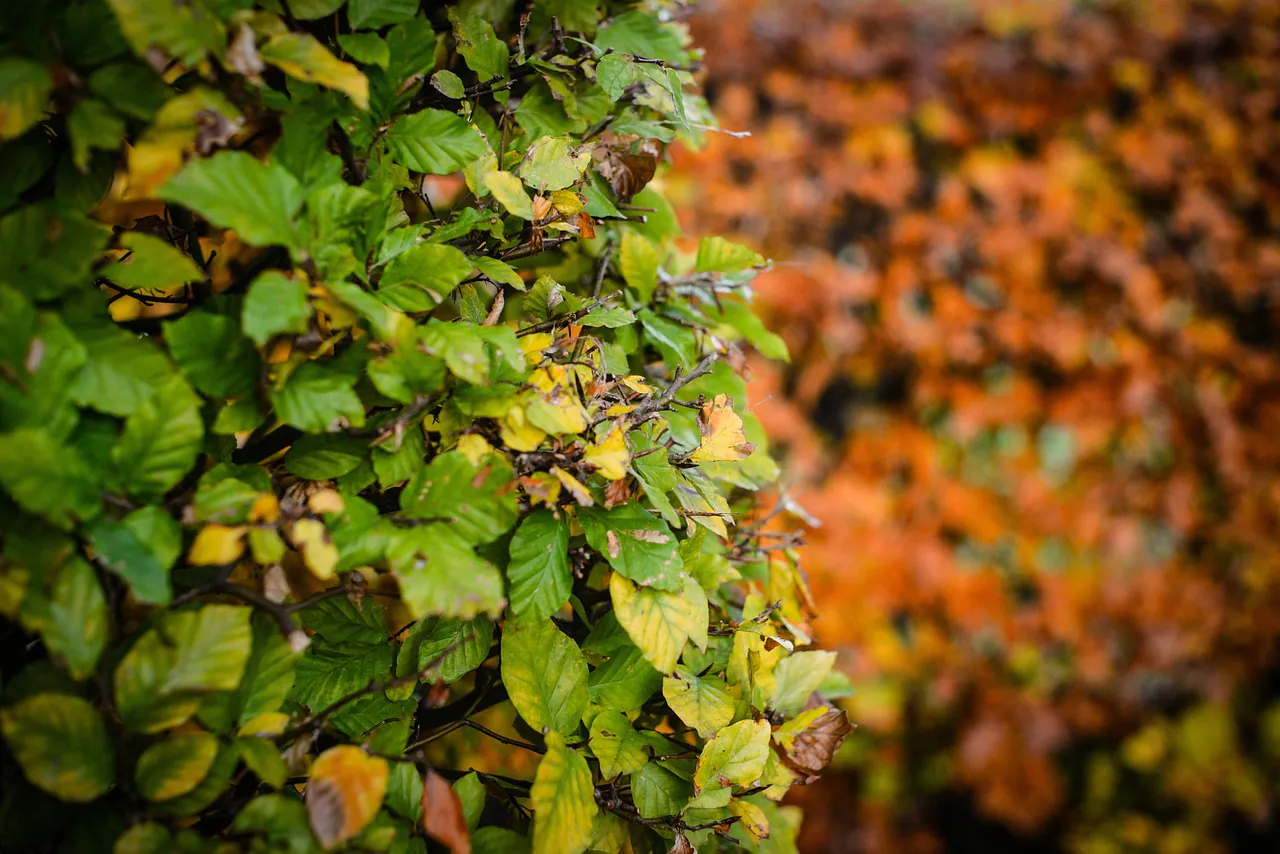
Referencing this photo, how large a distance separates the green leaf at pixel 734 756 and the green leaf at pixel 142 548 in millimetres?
490

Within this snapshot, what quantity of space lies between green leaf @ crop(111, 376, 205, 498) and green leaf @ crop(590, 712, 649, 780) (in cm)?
44

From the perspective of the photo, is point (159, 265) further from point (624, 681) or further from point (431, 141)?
point (624, 681)

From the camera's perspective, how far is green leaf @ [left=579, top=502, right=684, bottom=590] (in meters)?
0.74

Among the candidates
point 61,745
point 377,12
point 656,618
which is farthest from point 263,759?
point 377,12

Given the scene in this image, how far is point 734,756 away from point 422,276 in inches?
21.7

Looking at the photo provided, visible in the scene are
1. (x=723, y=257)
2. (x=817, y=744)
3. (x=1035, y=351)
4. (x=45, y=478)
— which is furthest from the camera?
(x=1035, y=351)

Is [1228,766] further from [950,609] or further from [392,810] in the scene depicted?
[392,810]

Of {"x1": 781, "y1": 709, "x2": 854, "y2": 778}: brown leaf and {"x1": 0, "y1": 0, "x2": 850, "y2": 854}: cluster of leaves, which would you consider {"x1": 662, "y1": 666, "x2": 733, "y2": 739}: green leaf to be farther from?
{"x1": 781, "y1": 709, "x2": 854, "y2": 778}: brown leaf

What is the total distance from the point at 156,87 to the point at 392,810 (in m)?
0.65

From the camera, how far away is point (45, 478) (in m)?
0.56

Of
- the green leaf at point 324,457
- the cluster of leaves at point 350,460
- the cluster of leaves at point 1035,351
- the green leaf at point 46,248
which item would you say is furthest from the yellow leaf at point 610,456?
the cluster of leaves at point 1035,351

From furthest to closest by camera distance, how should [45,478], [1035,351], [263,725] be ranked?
[1035,351] → [263,725] → [45,478]

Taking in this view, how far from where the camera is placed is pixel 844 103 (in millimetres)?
2857

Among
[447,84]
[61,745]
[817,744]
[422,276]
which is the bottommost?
[817,744]
